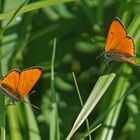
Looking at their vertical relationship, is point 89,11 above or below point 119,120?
above

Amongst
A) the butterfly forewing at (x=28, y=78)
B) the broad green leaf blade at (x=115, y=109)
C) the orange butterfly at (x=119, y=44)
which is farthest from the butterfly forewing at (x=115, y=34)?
the butterfly forewing at (x=28, y=78)

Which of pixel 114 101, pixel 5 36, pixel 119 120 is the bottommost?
pixel 119 120

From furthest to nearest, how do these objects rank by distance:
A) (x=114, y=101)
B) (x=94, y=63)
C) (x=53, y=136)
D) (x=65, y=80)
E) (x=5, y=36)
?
(x=94, y=63)
(x=65, y=80)
(x=5, y=36)
(x=114, y=101)
(x=53, y=136)

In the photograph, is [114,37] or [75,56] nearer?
[114,37]

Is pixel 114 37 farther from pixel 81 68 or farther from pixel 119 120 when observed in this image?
pixel 81 68

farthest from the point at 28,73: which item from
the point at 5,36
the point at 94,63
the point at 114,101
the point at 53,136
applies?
the point at 94,63

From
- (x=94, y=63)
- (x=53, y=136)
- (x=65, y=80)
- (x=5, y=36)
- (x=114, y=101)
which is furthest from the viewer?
(x=94, y=63)

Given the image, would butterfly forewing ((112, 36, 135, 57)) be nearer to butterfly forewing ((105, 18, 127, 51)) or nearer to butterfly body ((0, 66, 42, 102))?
butterfly forewing ((105, 18, 127, 51))
